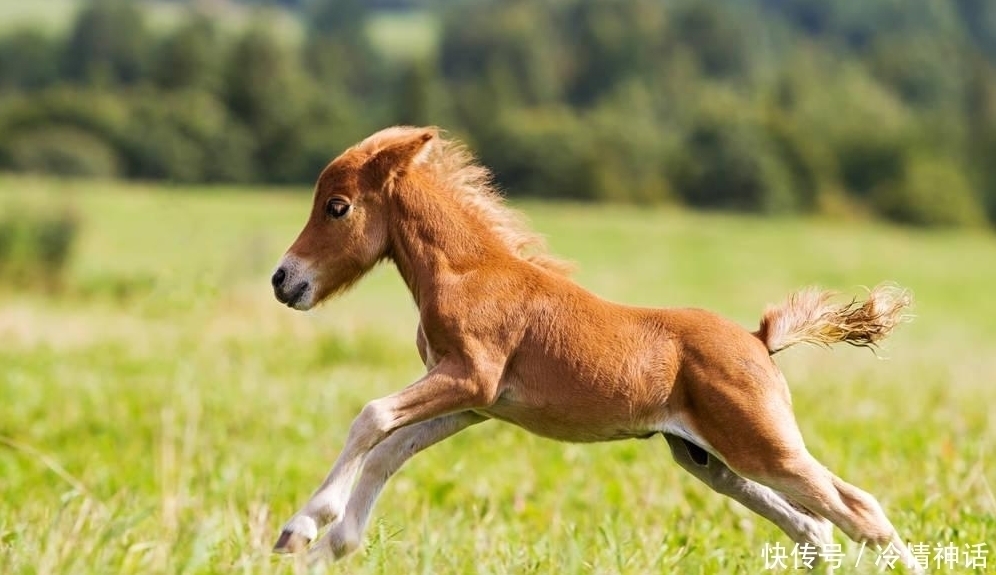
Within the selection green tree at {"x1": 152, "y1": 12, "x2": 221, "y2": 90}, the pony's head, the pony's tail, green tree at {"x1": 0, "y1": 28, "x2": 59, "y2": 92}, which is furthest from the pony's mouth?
green tree at {"x1": 0, "y1": 28, "x2": 59, "y2": 92}

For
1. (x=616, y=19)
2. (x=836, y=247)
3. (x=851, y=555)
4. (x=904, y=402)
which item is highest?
(x=616, y=19)

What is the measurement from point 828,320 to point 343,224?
75.3 inches

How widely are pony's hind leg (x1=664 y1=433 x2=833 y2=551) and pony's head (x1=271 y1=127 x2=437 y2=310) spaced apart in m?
1.40

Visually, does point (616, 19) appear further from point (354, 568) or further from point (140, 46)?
point (354, 568)

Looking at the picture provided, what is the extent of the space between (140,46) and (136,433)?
8210cm

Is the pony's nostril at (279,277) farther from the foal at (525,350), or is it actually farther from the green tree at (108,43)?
the green tree at (108,43)

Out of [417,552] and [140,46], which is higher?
[140,46]

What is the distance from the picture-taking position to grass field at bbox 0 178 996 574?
16.5ft

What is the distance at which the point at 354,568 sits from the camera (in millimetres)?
4574

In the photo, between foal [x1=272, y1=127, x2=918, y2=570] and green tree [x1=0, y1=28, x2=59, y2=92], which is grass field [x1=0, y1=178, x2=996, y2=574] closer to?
foal [x1=272, y1=127, x2=918, y2=570]

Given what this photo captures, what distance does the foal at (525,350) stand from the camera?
4723mm

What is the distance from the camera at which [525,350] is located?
4.87 metres

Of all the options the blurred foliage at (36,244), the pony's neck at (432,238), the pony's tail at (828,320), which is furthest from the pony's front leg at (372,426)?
the blurred foliage at (36,244)

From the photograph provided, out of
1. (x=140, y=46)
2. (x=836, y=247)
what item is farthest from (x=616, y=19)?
(x=836, y=247)
